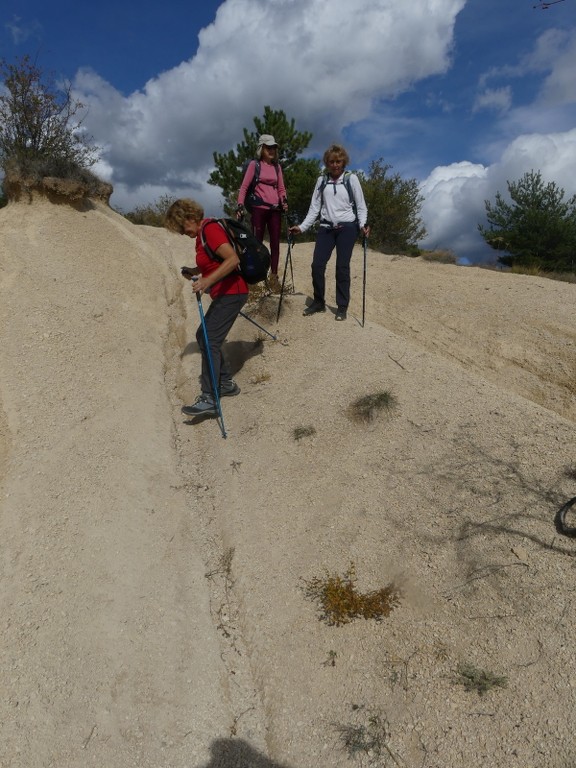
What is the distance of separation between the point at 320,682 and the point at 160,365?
21.0ft

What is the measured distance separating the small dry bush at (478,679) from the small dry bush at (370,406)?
343 cm

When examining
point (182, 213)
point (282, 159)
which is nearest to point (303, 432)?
point (182, 213)

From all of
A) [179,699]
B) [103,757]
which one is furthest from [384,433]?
[103,757]

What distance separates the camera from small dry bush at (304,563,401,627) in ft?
13.4

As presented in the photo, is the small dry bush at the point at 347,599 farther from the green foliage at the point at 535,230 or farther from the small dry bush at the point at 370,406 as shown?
the green foliage at the point at 535,230

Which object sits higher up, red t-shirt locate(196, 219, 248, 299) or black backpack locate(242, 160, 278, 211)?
black backpack locate(242, 160, 278, 211)

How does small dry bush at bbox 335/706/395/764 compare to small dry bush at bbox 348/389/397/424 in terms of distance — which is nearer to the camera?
small dry bush at bbox 335/706/395/764

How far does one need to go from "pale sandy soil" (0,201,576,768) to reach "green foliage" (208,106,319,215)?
1515cm

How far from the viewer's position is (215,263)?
6.33 metres

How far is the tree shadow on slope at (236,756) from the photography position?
131 inches

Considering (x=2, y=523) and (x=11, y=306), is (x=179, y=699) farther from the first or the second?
(x=11, y=306)

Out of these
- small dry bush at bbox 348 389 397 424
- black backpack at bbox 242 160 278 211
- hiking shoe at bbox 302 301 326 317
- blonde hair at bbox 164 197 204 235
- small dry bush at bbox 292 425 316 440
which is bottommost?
small dry bush at bbox 292 425 316 440

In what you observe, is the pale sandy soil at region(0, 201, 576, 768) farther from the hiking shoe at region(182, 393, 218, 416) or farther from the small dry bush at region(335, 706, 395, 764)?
the hiking shoe at region(182, 393, 218, 416)

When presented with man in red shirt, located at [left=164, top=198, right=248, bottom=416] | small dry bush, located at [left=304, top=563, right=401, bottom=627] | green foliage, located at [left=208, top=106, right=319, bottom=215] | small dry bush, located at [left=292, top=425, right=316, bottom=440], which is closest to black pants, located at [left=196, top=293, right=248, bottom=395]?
man in red shirt, located at [left=164, top=198, right=248, bottom=416]
